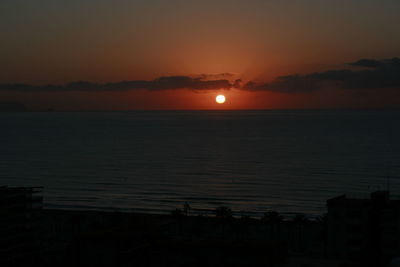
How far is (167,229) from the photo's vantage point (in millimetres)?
44719

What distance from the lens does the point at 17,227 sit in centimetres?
3416

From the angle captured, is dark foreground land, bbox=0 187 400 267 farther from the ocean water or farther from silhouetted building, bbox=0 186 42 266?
the ocean water

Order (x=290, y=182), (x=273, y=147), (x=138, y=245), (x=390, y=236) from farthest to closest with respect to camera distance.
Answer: (x=273, y=147) → (x=290, y=182) → (x=390, y=236) → (x=138, y=245)

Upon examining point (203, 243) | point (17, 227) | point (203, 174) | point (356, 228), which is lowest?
point (203, 243)

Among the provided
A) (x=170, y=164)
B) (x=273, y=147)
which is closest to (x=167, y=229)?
(x=170, y=164)

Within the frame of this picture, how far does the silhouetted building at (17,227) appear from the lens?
3300 centimetres

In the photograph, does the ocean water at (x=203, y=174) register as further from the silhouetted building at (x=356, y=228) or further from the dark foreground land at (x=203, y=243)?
the silhouetted building at (x=356, y=228)

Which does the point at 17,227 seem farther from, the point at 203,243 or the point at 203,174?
the point at 203,174

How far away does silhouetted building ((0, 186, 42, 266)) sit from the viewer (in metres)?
33.0

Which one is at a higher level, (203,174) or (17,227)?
(203,174)

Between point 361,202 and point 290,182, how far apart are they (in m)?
49.6

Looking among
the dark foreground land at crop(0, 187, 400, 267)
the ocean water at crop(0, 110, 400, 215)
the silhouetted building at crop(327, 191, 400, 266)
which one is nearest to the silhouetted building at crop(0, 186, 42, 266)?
the dark foreground land at crop(0, 187, 400, 267)

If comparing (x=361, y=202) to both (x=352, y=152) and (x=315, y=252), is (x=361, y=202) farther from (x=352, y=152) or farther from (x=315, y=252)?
(x=352, y=152)

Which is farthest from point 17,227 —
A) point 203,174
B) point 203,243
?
point 203,174
